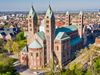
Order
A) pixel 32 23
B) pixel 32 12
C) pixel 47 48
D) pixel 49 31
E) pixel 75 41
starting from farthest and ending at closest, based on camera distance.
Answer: pixel 75 41 → pixel 32 23 → pixel 32 12 → pixel 47 48 → pixel 49 31

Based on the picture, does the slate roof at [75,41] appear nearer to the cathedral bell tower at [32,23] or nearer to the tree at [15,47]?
the cathedral bell tower at [32,23]

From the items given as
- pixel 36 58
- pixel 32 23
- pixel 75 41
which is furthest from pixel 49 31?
pixel 75 41

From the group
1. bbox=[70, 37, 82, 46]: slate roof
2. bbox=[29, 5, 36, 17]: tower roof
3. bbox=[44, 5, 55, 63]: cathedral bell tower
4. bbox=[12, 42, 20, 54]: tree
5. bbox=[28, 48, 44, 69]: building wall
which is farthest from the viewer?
bbox=[70, 37, 82, 46]: slate roof

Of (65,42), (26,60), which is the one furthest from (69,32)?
(26,60)

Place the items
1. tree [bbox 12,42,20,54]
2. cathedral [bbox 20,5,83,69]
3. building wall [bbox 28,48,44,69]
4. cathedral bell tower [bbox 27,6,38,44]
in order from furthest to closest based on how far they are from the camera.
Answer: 1. tree [bbox 12,42,20,54]
2. cathedral bell tower [bbox 27,6,38,44]
3. cathedral [bbox 20,5,83,69]
4. building wall [bbox 28,48,44,69]

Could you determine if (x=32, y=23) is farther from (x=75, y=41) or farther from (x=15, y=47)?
(x=75, y=41)

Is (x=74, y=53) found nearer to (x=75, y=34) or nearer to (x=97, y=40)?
(x=75, y=34)

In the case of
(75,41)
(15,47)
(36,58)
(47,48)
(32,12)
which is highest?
(32,12)

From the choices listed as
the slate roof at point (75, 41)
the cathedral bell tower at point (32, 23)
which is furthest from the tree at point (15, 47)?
the slate roof at point (75, 41)

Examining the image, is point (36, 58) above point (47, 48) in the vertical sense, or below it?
below

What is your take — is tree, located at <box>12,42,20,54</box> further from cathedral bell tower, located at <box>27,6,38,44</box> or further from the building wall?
the building wall

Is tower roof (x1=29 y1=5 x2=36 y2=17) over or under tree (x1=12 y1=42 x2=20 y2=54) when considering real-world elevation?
over

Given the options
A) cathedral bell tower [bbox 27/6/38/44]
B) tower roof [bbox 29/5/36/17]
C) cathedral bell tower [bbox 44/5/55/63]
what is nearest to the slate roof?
cathedral bell tower [bbox 27/6/38/44]
